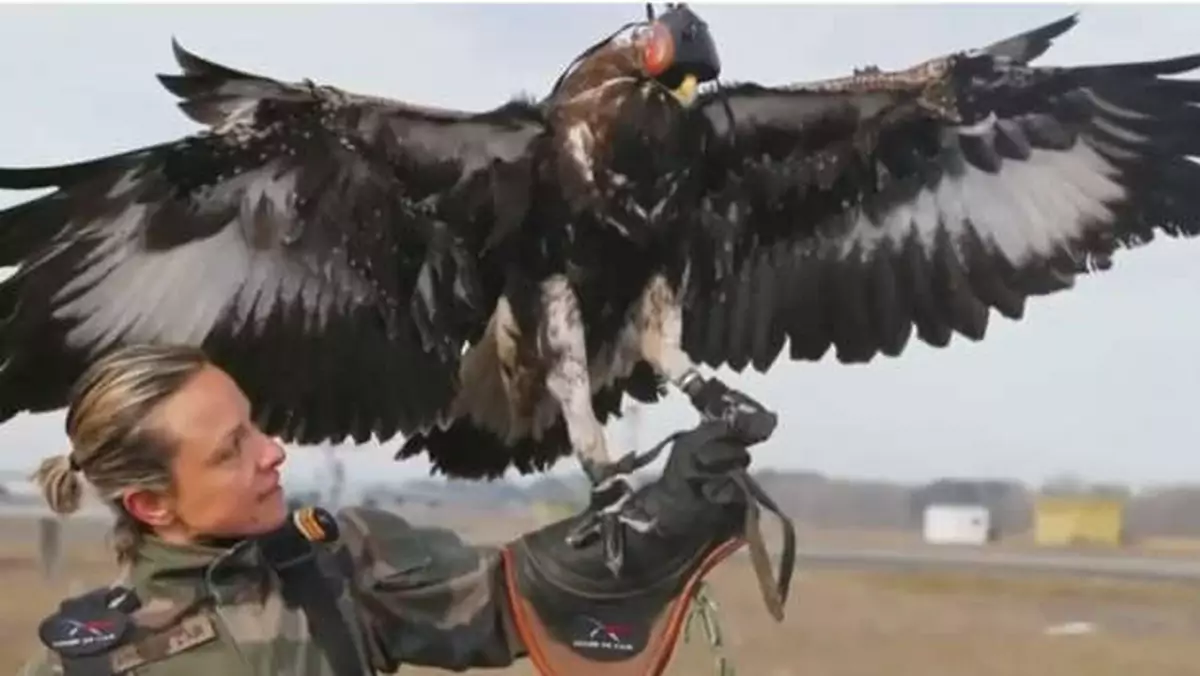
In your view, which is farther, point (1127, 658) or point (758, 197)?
point (1127, 658)

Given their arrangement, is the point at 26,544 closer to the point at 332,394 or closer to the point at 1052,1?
the point at 332,394

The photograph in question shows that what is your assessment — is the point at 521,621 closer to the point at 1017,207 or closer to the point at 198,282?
the point at 198,282

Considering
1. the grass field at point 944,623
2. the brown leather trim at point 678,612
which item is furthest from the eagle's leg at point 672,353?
the grass field at point 944,623

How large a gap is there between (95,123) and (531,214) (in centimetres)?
40

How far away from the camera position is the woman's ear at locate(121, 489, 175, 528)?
2.79 ft

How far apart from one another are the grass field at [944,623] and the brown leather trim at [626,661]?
0.64ft

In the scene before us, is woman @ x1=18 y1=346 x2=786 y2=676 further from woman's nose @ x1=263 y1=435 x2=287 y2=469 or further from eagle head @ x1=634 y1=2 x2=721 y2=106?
eagle head @ x1=634 y1=2 x2=721 y2=106

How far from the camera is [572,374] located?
1082 mm

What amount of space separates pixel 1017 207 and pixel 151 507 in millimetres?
662

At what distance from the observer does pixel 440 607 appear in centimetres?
101

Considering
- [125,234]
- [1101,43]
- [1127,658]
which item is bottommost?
[1127,658]

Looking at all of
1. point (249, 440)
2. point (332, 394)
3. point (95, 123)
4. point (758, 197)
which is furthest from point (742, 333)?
point (95, 123)

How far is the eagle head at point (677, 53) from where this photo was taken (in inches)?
41.3

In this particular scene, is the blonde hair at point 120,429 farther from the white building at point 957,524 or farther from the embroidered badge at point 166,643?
the white building at point 957,524
